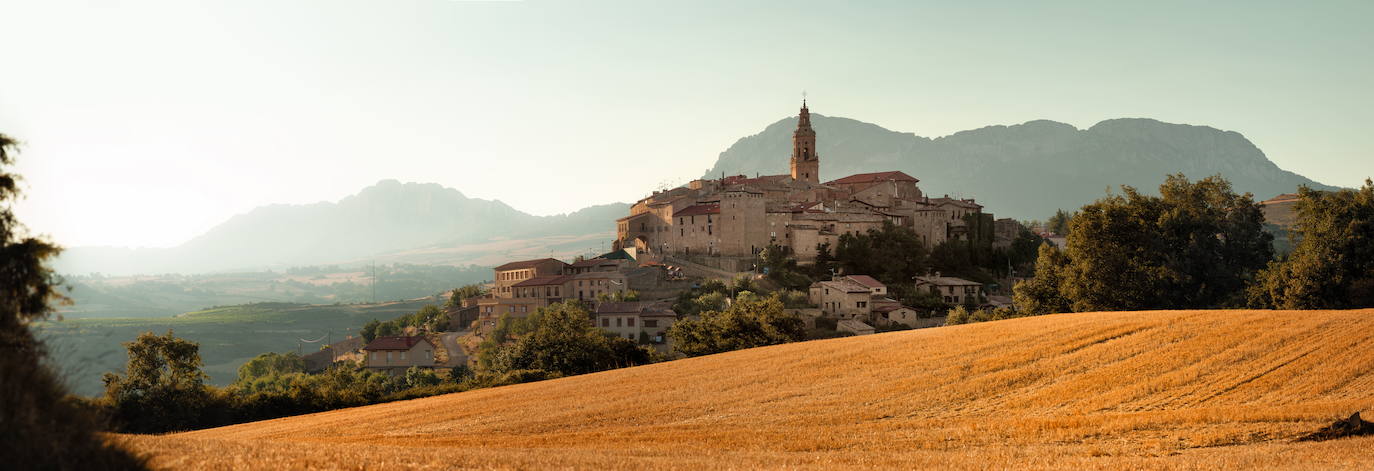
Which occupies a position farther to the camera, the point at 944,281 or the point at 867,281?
the point at 944,281

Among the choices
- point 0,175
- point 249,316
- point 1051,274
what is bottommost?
point 249,316

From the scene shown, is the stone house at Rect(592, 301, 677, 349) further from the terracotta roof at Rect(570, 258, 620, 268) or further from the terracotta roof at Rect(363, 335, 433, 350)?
the terracotta roof at Rect(570, 258, 620, 268)

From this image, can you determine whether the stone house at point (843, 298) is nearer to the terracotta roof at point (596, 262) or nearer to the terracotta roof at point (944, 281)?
the terracotta roof at point (944, 281)

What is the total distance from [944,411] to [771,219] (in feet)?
242

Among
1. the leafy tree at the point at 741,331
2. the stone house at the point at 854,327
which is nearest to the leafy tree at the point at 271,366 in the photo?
the leafy tree at the point at 741,331

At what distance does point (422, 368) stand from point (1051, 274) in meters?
56.4

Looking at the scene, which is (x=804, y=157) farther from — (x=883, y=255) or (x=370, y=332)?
(x=370, y=332)

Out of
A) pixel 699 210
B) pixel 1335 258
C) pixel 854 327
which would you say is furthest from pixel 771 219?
pixel 1335 258

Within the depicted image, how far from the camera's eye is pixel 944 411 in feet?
72.8

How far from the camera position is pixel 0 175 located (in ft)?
33.7

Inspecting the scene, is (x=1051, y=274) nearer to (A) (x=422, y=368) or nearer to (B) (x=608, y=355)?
Result: (B) (x=608, y=355)

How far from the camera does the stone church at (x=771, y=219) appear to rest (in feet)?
306

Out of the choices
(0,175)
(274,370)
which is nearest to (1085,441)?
(0,175)

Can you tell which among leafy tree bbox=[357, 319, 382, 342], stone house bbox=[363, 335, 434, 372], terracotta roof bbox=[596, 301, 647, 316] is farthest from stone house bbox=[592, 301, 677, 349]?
leafy tree bbox=[357, 319, 382, 342]
